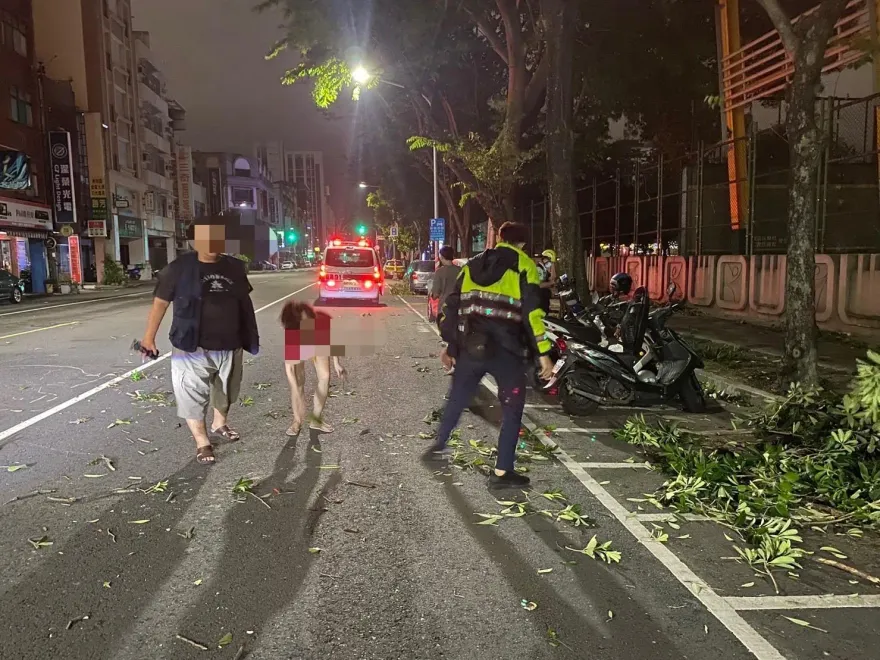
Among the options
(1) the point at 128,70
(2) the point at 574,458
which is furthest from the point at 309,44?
(1) the point at 128,70

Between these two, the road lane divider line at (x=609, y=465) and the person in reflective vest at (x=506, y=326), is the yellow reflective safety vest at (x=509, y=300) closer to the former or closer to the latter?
the person in reflective vest at (x=506, y=326)

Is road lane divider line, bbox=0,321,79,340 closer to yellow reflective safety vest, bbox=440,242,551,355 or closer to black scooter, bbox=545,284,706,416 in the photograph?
black scooter, bbox=545,284,706,416

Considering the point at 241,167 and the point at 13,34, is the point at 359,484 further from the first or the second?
the point at 241,167

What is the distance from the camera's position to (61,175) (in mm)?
34375

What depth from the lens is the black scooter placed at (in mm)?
6945

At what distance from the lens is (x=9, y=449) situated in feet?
18.7

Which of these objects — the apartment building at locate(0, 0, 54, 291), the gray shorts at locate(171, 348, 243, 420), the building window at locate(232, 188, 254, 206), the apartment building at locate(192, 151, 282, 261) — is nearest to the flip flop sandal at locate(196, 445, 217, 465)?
the gray shorts at locate(171, 348, 243, 420)

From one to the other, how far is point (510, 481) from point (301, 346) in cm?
237

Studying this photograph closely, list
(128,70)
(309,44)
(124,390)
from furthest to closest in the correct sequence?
1. (128,70)
2. (309,44)
3. (124,390)

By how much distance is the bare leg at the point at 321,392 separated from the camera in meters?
6.19

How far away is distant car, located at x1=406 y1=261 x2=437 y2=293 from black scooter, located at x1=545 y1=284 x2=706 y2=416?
70.0ft

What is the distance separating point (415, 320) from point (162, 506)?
515 inches

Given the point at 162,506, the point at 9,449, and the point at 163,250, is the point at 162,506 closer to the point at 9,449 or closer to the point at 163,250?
the point at 9,449

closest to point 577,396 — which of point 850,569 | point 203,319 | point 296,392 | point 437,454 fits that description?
point 437,454
